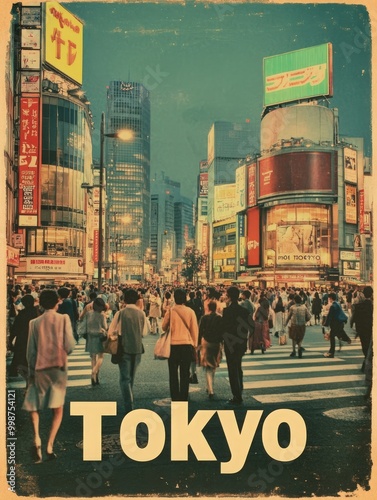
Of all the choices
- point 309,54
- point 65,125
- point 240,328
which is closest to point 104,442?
point 240,328

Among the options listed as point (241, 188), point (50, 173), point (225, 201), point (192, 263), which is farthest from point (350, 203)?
point (225, 201)

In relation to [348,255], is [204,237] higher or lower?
higher

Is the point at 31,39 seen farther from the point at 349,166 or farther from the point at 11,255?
the point at 349,166

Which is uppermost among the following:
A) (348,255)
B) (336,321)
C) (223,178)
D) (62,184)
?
(223,178)

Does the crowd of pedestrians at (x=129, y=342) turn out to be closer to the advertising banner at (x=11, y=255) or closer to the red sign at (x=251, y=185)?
the advertising banner at (x=11, y=255)

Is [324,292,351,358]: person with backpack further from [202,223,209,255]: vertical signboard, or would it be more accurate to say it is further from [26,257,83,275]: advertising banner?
[202,223,209,255]: vertical signboard

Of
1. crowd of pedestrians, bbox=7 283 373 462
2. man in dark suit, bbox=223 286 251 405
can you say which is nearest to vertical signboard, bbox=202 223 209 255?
crowd of pedestrians, bbox=7 283 373 462
